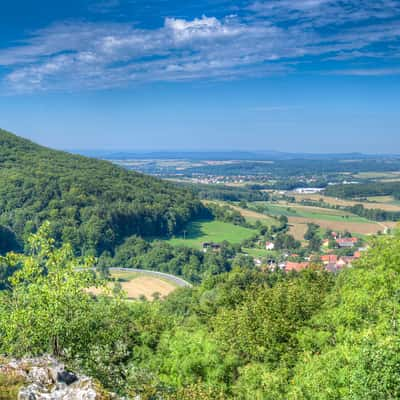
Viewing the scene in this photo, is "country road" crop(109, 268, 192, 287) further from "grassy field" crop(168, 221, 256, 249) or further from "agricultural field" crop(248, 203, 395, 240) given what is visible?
"agricultural field" crop(248, 203, 395, 240)

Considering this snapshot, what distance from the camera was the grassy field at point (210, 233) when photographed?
333 ft

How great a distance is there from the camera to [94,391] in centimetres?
970

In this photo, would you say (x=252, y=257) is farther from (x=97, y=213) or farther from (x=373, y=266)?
(x=373, y=266)

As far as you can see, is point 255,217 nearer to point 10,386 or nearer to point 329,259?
point 329,259

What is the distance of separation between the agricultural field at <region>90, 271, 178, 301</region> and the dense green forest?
37884 mm

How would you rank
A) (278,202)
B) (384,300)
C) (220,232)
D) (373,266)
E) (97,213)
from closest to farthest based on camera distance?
(384,300) → (373,266) → (97,213) → (220,232) → (278,202)

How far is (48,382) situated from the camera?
1024 cm

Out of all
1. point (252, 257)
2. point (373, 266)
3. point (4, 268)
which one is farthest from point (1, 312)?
point (252, 257)

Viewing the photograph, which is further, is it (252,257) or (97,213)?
(97,213)

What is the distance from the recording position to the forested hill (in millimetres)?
93125

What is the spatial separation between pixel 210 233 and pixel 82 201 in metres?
32.1

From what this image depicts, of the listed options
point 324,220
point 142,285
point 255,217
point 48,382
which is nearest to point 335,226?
point 324,220

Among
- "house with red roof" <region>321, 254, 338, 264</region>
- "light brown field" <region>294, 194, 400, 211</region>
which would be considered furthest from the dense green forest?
"light brown field" <region>294, 194, 400, 211</region>

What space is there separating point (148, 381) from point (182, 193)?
118197mm
